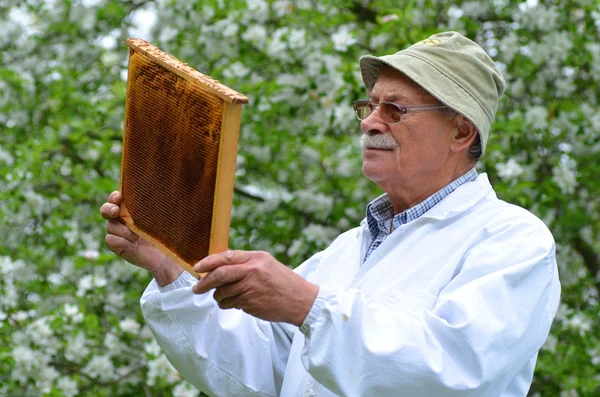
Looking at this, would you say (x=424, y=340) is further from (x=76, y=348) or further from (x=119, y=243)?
(x=76, y=348)

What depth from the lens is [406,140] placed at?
2.76m

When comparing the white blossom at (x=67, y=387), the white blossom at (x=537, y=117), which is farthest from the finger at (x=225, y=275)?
the white blossom at (x=537, y=117)

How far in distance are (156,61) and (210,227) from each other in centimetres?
50

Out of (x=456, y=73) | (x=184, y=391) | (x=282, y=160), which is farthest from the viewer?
(x=282, y=160)

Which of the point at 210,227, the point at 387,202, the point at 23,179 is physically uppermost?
the point at 210,227

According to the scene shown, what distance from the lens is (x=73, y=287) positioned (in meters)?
5.28

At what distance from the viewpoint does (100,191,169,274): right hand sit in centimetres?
276

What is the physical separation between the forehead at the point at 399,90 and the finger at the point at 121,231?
2.66 ft

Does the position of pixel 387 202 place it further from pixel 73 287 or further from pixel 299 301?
pixel 73 287

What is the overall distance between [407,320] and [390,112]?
75 centimetres

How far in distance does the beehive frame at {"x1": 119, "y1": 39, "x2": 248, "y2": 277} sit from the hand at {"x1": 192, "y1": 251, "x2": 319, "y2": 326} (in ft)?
0.30

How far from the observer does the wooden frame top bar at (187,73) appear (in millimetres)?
2170

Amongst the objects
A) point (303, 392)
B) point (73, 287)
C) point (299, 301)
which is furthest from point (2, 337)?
point (299, 301)

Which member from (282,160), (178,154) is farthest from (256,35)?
(178,154)
